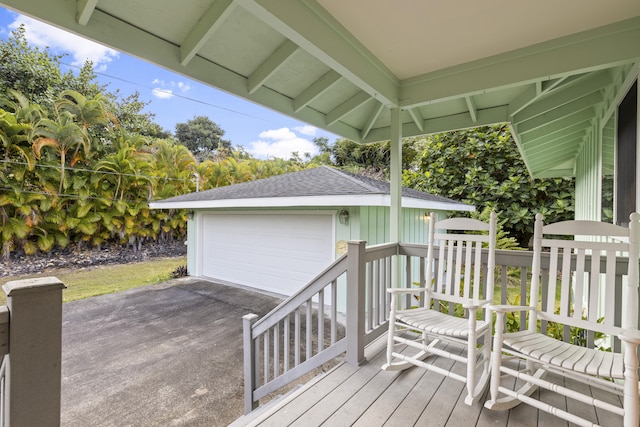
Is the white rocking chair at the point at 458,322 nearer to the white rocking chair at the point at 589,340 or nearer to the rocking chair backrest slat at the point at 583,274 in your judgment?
the white rocking chair at the point at 589,340

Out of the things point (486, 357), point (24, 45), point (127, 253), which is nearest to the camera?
point (486, 357)

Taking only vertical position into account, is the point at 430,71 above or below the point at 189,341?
above

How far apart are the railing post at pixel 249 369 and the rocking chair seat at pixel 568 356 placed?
203 cm

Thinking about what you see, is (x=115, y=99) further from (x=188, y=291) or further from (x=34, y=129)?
(x=188, y=291)

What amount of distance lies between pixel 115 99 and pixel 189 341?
601 inches

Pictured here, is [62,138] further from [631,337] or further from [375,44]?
[631,337]

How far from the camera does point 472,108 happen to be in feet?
10.8

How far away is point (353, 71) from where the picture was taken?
92.4 inches

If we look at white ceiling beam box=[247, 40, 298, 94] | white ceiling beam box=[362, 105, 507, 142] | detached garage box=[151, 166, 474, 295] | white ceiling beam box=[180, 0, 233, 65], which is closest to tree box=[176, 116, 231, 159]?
detached garage box=[151, 166, 474, 295]

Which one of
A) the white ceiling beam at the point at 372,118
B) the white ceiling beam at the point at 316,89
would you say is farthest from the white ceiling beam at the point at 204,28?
the white ceiling beam at the point at 372,118

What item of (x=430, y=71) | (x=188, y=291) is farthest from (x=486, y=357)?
(x=188, y=291)

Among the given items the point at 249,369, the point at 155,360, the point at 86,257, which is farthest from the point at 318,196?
the point at 86,257

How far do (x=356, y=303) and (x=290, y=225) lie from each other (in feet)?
13.5

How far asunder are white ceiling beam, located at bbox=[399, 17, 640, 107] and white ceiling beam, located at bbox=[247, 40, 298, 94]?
1270 mm
